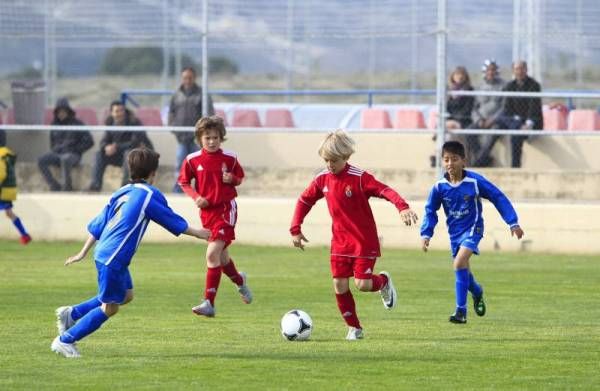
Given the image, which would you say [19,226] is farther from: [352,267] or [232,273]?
[352,267]

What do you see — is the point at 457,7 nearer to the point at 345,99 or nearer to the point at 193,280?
the point at 193,280

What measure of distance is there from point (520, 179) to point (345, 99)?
22.5m

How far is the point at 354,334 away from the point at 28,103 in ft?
43.8

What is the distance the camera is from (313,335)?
1148 cm

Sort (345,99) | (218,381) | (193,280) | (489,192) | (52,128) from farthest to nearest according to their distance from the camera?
(345,99), (52,128), (193,280), (489,192), (218,381)

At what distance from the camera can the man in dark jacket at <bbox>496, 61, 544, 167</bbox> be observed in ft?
67.1

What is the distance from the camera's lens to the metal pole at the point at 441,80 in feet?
64.1

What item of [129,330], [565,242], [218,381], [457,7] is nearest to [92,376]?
[218,381]

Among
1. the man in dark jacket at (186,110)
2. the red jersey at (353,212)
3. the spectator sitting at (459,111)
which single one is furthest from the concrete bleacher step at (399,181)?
the red jersey at (353,212)

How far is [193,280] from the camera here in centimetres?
1634

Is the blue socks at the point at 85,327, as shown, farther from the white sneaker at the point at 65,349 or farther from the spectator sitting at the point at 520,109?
the spectator sitting at the point at 520,109

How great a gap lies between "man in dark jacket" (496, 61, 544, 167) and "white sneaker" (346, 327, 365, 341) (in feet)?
31.6

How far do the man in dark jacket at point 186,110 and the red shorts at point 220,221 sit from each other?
286 inches

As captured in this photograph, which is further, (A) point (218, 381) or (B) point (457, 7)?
(B) point (457, 7)
